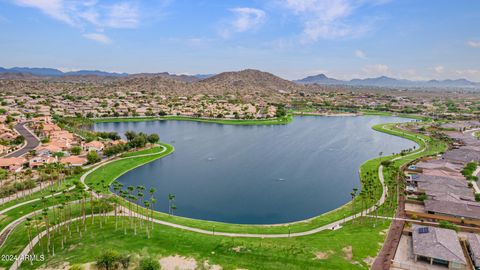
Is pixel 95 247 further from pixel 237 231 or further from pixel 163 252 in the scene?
pixel 237 231

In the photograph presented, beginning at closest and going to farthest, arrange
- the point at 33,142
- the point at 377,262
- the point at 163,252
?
the point at 377,262, the point at 163,252, the point at 33,142

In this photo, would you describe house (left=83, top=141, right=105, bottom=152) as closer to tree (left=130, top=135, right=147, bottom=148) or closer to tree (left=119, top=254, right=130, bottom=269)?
tree (left=130, top=135, right=147, bottom=148)

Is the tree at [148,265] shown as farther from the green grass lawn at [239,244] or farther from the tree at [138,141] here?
the tree at [138,141]

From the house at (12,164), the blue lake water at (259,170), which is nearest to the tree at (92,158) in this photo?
the blue lake water at (259,170)

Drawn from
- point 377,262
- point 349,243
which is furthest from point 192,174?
point 377,262

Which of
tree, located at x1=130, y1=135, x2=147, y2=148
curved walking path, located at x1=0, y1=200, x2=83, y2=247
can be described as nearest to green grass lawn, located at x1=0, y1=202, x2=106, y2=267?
curved walking path, located at x1=0, y1=200, x2=83, y2=247

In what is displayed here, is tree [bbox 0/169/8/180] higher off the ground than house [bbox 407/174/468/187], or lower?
lower
